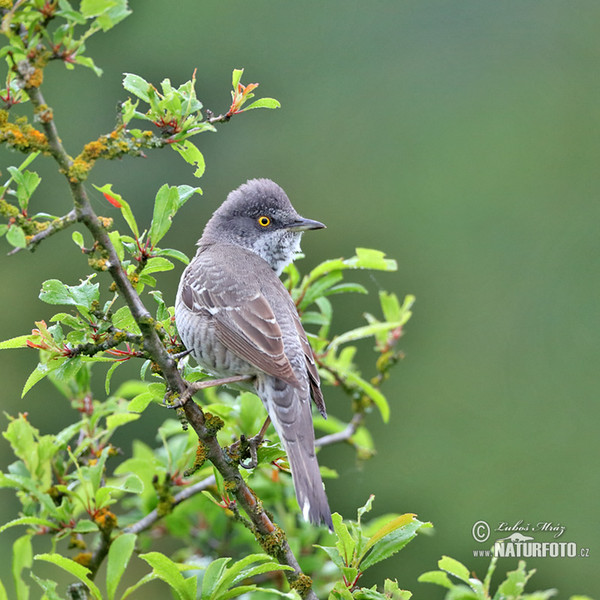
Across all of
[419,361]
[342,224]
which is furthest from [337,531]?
[342,224]

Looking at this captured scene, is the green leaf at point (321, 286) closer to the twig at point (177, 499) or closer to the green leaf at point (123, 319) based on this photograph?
the twig at point (177, 499)

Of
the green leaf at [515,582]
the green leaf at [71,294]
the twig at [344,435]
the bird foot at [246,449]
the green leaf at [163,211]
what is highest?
the green leaf at [163,211]

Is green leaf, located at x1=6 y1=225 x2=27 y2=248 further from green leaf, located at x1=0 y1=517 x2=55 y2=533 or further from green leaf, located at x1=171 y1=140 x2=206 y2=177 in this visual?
green leaf, located at x1=0 y1=517 x2=55 y2=533

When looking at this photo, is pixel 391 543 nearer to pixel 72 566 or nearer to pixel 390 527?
pixel 390 527

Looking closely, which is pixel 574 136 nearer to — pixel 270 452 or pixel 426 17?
pixel 426 17

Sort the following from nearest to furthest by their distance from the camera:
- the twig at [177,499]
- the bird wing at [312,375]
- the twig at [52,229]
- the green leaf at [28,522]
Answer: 1. the twig at [52,229]
2. the green leaf at [28,522]
3. the twig at [177,499]
4. the bird wing at [312,375]

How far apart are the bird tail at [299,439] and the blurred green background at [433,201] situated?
4148 mm

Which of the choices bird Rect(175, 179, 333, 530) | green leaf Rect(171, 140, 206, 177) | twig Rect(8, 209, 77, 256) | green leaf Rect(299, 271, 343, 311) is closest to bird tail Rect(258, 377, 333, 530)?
bird Rect(175, 179, 333, 530)

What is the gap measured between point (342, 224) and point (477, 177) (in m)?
2.87

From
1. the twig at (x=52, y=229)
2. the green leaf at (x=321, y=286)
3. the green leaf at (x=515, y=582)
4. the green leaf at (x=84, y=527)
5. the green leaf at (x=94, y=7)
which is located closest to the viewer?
the green leaf at (x=94, y=7)

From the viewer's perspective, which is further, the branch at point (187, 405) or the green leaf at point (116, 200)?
the green leaf at point (116, 200)

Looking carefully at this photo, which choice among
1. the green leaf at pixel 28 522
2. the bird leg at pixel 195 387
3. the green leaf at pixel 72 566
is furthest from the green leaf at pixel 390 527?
the green leaf at pixel 28 522

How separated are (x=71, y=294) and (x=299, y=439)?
1109 mm

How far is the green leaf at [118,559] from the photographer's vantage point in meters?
2.77
